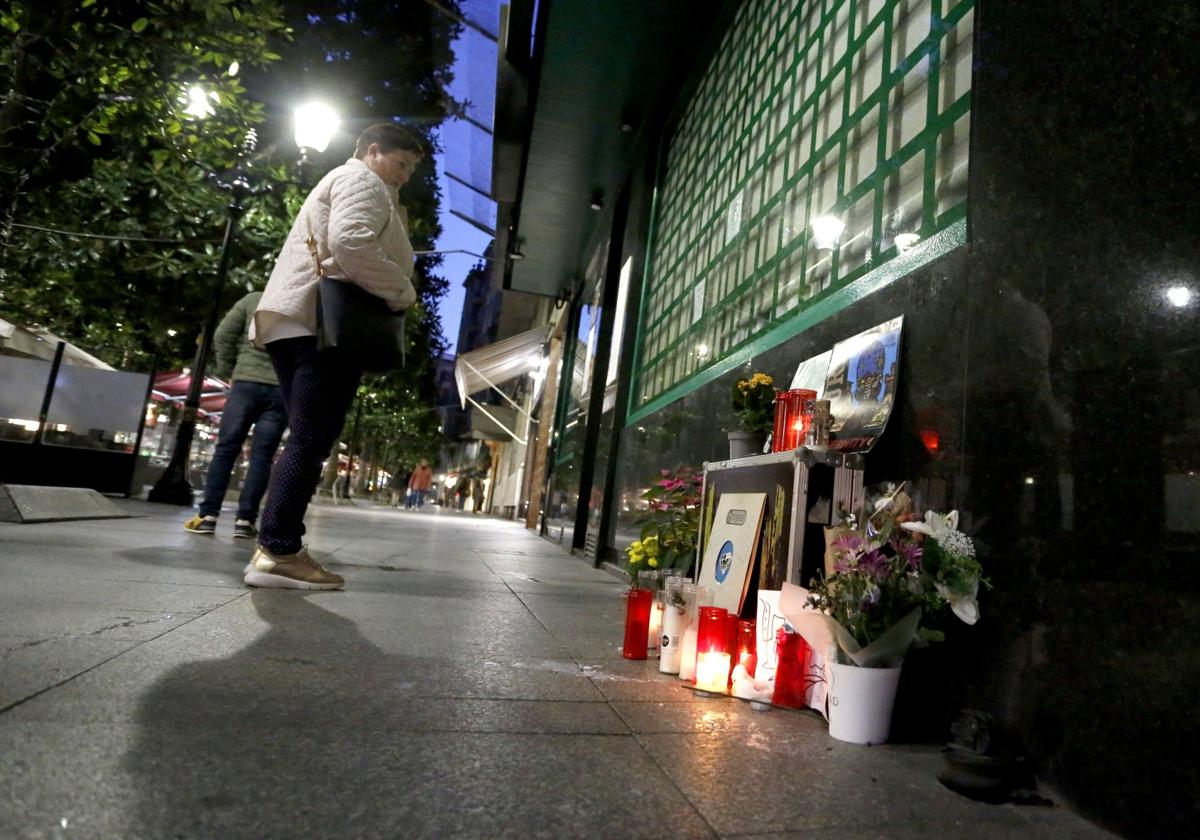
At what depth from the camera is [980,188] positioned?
1.80 meters

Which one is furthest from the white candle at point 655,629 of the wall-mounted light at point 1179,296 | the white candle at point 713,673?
the wall-mounted light at point 1179,296

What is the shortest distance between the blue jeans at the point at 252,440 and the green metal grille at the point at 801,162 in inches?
111

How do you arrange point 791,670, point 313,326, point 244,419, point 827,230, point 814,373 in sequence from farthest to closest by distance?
point 244,419 < point 827,230 < point 313,326 < point 814,373 < point 791,670

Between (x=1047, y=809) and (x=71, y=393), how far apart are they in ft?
35.3

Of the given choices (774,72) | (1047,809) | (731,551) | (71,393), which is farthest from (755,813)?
(71,393)

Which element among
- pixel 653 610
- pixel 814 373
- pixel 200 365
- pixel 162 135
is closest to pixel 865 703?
pixel 653 610

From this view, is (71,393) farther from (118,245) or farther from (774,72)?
(774,72)

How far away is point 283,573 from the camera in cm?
301

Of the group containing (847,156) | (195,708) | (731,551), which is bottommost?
(195,708)

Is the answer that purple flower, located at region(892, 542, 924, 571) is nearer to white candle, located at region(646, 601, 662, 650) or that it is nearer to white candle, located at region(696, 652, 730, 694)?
white candle, located at region(696, 652, 730, 694)

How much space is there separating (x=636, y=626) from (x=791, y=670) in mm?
611

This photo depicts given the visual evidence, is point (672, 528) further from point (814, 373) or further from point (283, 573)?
point (283, 573)

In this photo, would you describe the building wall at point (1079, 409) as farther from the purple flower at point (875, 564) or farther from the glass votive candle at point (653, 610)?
the glass votive candle at point (653, 610)

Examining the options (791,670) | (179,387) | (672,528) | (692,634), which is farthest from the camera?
(179,387)
